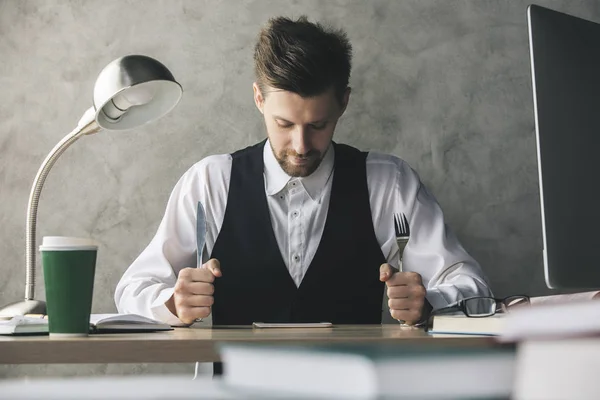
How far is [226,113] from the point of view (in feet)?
8.20

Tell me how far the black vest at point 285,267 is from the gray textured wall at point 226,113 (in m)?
0.28

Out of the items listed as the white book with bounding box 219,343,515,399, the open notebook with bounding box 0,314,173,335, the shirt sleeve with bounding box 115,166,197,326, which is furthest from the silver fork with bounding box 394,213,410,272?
the white book with bounding box 219,343,515,399

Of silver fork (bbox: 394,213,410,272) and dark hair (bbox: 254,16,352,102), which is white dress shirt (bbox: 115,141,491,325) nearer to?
dark hair (bbox: 254,16,352,102)

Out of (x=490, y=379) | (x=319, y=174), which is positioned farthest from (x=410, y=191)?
(x=490, y=379)

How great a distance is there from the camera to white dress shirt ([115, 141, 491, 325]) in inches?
83.6

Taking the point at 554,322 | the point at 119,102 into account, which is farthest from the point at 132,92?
the point at 554,322

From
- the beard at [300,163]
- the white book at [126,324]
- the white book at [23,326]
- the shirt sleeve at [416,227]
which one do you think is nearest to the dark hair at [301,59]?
the beard at [300,163]

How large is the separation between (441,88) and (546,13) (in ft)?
5.25

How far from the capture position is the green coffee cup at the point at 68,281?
1.00 meters

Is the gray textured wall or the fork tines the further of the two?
the gray textured wall

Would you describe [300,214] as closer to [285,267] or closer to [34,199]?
[285,267]

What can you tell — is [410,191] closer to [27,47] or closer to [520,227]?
[520,227]

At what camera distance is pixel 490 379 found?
266 millimetres

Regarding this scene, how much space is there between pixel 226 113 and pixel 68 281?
60.5 inches
